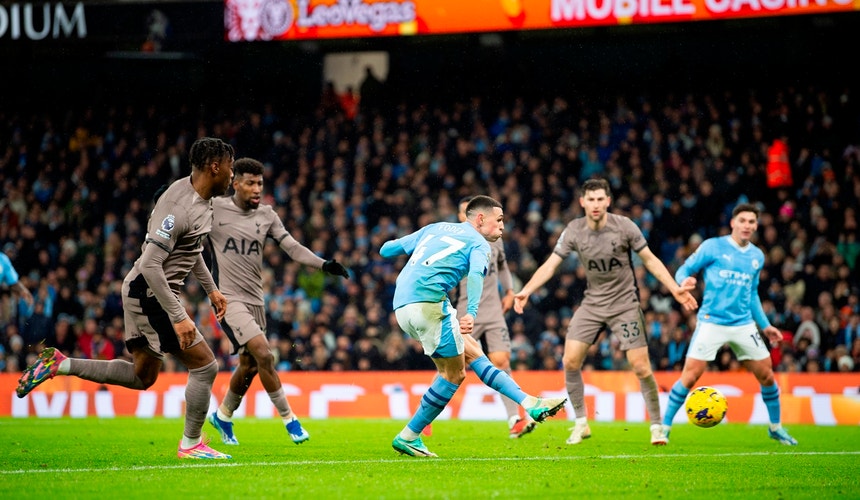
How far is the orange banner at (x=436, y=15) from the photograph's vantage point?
20297 mm

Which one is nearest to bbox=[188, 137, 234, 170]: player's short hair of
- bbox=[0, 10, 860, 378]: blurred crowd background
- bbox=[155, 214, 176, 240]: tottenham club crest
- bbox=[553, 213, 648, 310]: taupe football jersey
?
bbox=[155, 214, 176, 240]: tottenham club crest

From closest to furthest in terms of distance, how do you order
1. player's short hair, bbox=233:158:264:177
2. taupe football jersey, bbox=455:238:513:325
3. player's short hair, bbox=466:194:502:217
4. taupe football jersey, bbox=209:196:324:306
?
player's short hair, bbox=466:194:502:217 < player's short hair, bbox=233:158:264:177 < taupe football jersey, bbox=209:196:324:306 < taupe football jersey, bbox=455:238:513:325

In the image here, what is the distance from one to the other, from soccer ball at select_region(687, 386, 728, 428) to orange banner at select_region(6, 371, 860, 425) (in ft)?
19.7

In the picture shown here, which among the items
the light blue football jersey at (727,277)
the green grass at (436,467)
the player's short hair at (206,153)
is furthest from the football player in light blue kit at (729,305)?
the player's short hair at (206,153)

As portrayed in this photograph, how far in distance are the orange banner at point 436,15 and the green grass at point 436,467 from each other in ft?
31.9

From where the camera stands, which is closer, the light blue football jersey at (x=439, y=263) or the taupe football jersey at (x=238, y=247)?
the light blue football jersey at (x=439, y=263)

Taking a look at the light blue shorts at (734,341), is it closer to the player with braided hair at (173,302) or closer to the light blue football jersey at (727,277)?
the light blue football jersey at (727,277)

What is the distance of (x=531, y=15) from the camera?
68.5 ft

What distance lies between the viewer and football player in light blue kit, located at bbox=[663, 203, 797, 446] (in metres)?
11.6

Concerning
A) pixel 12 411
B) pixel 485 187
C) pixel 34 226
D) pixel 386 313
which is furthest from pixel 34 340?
pixel 485 187

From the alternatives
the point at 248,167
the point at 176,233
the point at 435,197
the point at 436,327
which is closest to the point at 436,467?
the point at 436,327

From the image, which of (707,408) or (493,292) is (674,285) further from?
(493,292)

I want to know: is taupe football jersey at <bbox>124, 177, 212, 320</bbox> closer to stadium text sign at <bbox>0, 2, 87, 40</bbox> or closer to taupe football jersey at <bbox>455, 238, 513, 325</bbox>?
taupe football jersey at <bbox>455, 238, 513, 325</bbox>

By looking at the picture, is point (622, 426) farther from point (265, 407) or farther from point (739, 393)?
point (265, 407)
